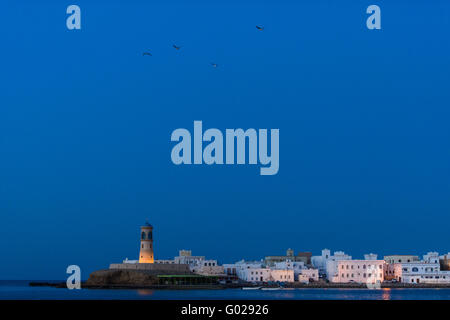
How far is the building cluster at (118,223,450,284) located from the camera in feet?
261

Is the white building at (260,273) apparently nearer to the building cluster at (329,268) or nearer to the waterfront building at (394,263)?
the building cluster at (329,268)

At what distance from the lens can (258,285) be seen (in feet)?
266

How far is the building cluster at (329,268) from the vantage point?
79.6 meters

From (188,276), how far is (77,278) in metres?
15.3

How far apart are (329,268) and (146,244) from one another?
740 inches

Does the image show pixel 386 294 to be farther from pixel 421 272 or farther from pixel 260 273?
pixel 260 273

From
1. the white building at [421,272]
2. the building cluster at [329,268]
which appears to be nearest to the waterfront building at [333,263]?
the building cluster at [329,268]

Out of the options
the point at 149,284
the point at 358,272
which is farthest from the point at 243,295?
the point at 358,272

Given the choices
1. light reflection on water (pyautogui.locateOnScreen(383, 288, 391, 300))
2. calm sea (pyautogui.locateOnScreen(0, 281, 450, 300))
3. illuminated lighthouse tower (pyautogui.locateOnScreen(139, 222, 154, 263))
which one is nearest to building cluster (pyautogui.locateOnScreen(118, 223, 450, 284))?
illuminated lighthouse tower (pyautogui.locateOnScreen(139, 222, 154, 263))
